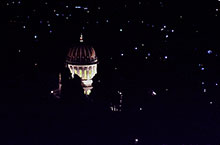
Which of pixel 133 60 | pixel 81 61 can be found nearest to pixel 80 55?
pixel 81 61

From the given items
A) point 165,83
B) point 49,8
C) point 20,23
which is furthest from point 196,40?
point 20,23

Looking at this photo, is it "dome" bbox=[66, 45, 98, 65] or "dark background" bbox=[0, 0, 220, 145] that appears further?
"dome" bbox=[66, 45, 98, 65]

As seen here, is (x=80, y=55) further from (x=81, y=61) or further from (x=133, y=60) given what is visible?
(x=133, y=60)

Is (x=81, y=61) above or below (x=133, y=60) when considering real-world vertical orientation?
below

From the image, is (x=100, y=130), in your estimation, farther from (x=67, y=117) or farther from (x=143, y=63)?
(x=143, y=63)

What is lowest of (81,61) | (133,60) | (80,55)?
(81,61)

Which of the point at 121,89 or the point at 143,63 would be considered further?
the point at 143,63

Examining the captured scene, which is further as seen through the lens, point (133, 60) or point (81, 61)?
point (133, 60)

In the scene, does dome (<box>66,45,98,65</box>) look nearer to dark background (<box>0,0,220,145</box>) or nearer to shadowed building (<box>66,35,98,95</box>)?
shadowed building (<box>66,35,98,95</box>)

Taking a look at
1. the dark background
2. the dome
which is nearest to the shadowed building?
the dome
